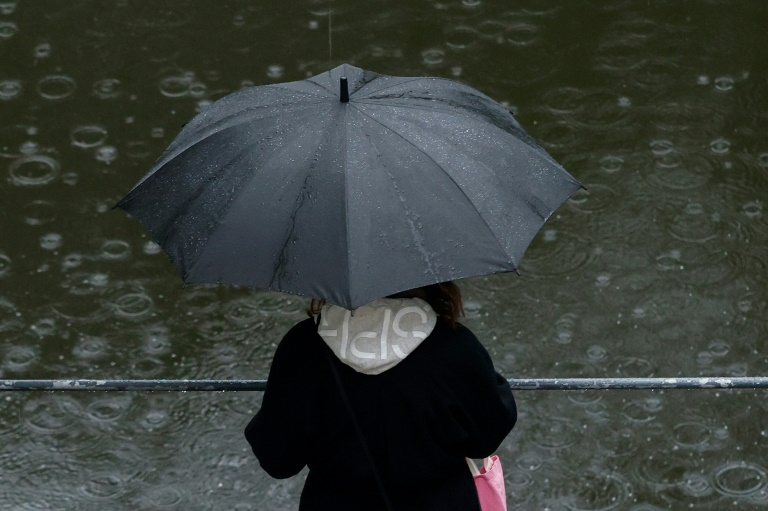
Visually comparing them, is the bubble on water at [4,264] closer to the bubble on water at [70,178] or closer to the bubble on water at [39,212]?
the bubble on water at [39,212]

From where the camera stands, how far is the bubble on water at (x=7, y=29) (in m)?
6.43

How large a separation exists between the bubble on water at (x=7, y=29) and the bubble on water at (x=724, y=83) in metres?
3.25

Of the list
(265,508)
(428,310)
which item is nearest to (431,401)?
(428,310)

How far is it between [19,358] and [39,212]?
81cm

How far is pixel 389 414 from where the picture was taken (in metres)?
2.15

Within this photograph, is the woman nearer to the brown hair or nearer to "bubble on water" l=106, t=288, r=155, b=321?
the brown hair

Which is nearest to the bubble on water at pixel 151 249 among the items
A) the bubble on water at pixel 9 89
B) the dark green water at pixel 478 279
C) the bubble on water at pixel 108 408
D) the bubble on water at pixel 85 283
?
the dark green water at pixel 478 279

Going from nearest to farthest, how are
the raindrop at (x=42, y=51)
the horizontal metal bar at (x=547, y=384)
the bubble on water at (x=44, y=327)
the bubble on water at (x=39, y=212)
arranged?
the horizontal metal bar at (x=547, y=384)
the bubble on water at (x=44, y=327)
the bubble on water at (x=39, y=212)
the raindrop at (x=42, y=51)

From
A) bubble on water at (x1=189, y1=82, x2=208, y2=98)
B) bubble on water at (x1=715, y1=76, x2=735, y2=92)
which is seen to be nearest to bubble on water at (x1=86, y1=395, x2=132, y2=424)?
bubble on water at (x1=189, y1=82, x2=208, y2=98)

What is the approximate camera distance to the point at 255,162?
7.69ft

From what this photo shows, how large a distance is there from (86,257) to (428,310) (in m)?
3.37

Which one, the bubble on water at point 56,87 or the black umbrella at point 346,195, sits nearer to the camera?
the black umbrella at point 346,195

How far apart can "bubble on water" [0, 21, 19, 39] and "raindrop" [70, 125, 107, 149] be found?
0.85 metres

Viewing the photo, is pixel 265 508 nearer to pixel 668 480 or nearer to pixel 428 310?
pixel 668 480
